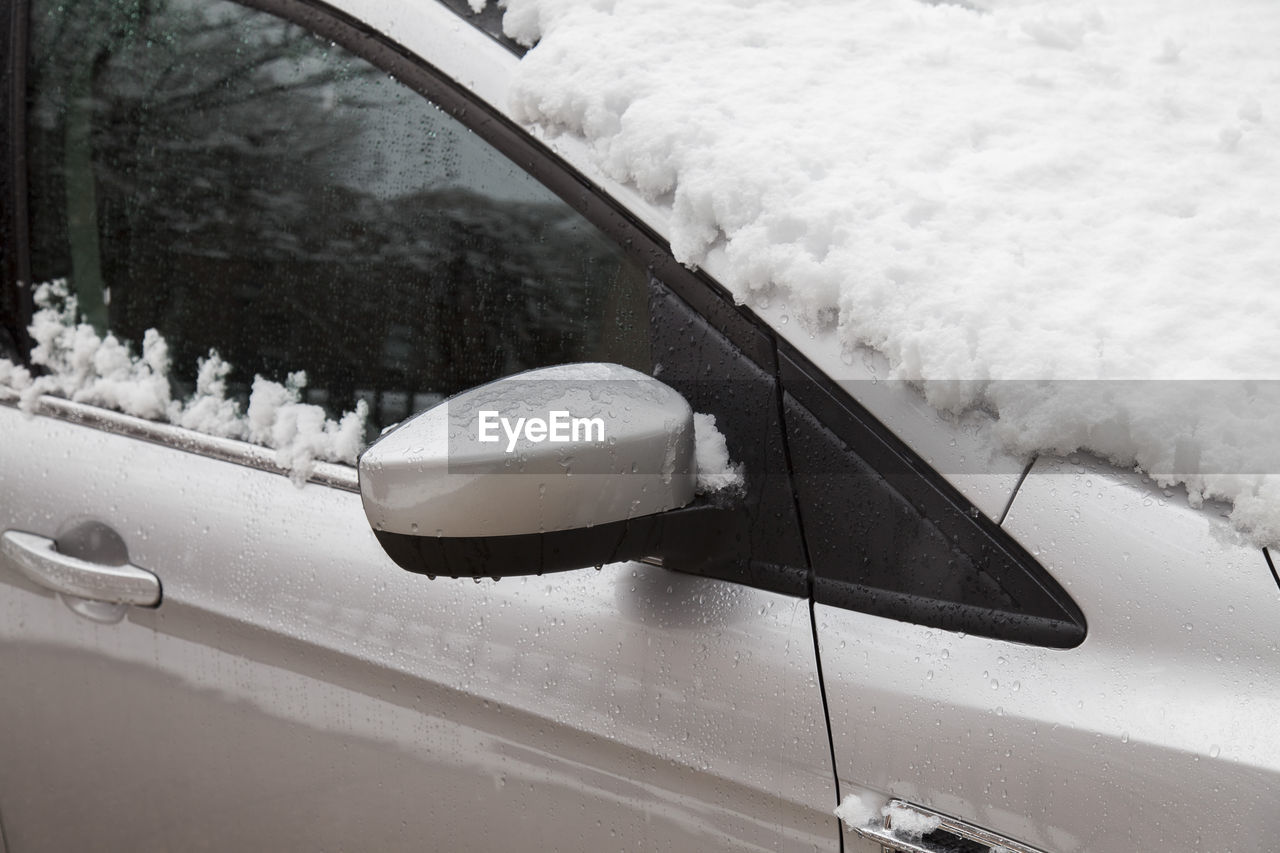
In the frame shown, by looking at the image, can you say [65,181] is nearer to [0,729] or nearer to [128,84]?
[128,84]

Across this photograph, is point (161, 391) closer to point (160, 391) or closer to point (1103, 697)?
point (160, 391)

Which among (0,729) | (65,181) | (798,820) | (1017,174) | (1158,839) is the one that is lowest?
(0,729)

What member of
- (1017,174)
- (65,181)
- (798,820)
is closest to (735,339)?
(1017,174)

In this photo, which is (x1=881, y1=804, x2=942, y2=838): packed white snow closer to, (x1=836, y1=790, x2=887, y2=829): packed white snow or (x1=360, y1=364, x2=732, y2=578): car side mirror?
Result: (x1=836, y1=790, x2=887, y2=829): packed white snow

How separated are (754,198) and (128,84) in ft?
3.46

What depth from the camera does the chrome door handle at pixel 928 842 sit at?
42.4 inches

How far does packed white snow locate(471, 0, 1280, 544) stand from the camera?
3.67 feet

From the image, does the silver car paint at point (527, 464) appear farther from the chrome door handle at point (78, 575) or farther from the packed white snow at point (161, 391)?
the chrome door handle at point (78, 575)

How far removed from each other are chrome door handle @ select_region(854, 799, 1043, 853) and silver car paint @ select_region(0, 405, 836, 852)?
0.06 meters

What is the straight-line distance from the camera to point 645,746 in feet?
4.17

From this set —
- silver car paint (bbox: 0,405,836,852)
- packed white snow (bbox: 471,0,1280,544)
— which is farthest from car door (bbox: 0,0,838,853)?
packed white snow (bbox: 471,0,1280,544)

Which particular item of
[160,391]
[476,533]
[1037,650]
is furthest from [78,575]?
[1037,650]

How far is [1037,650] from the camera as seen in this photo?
3.65ft

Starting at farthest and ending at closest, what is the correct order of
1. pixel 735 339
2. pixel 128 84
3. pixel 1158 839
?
1. pixel 128 84
2. pixel 735 339
3. pixel 1158 839
